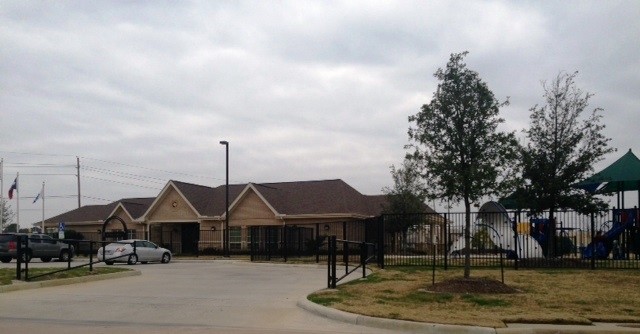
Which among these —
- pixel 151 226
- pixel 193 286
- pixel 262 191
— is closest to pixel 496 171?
pixel 193 286

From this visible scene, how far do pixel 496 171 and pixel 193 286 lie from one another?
8734 mm

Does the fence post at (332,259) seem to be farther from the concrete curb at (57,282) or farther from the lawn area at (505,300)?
the concrete curb at (57,282)

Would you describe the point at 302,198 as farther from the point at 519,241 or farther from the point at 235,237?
the point at 519,241

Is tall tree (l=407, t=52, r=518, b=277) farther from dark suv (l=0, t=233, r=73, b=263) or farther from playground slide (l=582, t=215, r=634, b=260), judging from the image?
dark suv (l=0, t=233, r=73, b=263)

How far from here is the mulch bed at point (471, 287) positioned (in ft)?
48.5

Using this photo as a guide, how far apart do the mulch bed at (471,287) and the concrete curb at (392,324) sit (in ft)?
12.4

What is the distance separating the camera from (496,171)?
16031 mm

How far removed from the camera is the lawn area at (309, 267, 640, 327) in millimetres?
11148

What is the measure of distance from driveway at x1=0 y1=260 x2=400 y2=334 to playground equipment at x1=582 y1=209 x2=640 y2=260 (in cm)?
1217

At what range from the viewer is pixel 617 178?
27.8 metres

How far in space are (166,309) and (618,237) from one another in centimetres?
1989

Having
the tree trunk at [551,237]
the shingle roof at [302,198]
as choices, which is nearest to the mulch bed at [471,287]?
the tree trunk at [551,237]

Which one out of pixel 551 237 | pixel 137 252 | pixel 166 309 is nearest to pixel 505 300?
pixel 166 309

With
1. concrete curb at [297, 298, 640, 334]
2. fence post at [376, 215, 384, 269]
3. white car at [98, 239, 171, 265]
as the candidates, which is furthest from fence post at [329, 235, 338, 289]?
white car at [98, 239, 171, 265]
